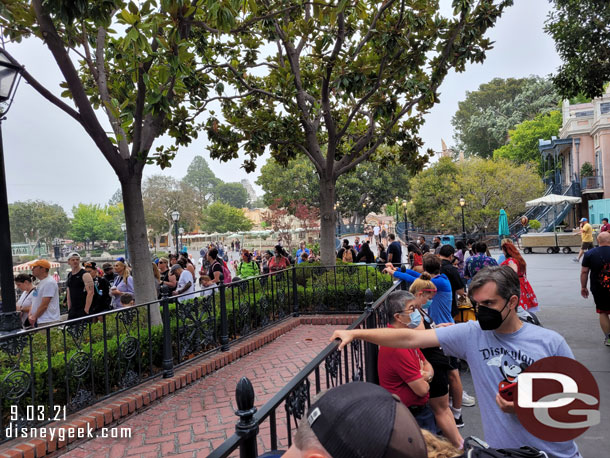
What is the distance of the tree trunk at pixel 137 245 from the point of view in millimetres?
6586

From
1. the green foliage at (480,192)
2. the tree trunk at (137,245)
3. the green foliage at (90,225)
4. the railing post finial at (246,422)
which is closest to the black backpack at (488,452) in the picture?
the railing post finial at (246,422)

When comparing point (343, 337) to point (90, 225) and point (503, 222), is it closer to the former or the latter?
point (503, 222)

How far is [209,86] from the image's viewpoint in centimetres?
1041

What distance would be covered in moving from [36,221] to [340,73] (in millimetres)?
72684

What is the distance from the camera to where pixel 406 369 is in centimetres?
291

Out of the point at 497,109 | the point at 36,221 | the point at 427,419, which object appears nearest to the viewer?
the point at 427,419

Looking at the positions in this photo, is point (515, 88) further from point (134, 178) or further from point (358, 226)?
point (134, 178)

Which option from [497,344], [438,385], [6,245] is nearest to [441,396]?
[438,385]

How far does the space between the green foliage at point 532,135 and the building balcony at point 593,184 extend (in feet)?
40.9

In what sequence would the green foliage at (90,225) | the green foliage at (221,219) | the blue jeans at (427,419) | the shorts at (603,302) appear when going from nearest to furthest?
1. the blue jeans at (427,419)
2. the shorts at (603,302)
3. the green foliage at (221,219)
4. the green foliage at (90,225)

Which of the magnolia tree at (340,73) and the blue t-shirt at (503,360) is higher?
the magnolia tree at (340,73)

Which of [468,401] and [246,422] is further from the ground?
[246,422]

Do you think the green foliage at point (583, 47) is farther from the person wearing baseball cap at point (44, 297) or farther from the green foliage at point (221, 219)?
the green foliage at point (221, 219)

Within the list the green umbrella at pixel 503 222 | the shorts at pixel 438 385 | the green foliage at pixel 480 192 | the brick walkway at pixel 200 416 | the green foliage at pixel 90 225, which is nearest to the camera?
the shorts at pixel 438 385
